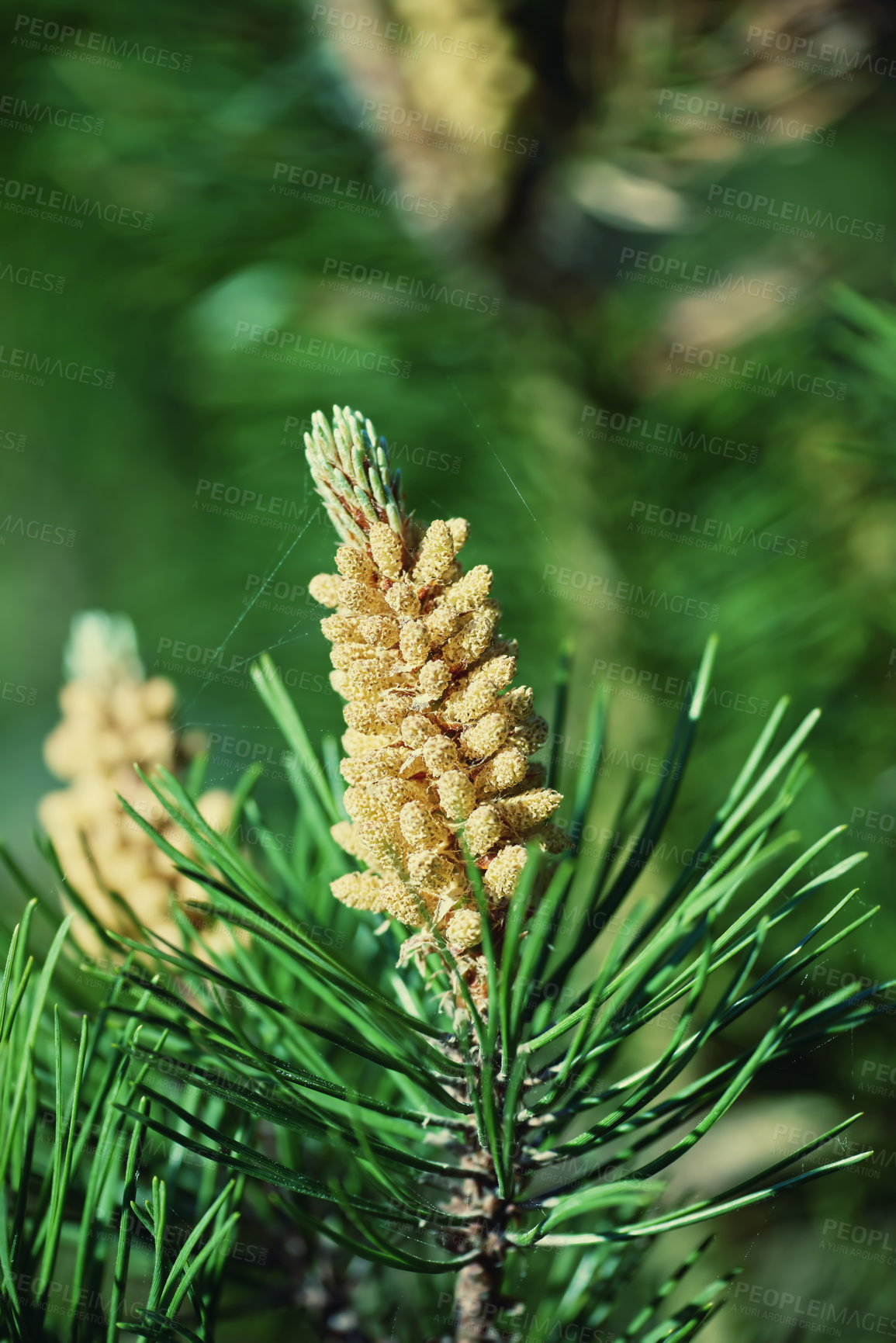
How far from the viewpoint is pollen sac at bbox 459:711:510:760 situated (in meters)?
0.38

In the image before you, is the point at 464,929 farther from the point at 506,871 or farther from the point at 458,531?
the point at 458,531

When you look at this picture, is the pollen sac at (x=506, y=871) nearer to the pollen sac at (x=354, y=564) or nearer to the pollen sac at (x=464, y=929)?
the pollen sac at (x=464, y=929)

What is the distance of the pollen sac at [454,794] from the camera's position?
37 centimetres

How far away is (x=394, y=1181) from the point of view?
0.37 meters

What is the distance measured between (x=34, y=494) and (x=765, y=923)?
5.20 ft

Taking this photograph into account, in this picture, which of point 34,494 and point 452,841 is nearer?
point 452,841

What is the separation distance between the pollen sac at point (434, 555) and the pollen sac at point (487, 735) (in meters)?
0.06

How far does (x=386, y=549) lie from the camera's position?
0.39 metres

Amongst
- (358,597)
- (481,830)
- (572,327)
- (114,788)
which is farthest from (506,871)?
(572,327)

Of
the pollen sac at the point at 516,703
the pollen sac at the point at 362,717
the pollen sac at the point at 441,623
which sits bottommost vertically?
the pollen sac at the point at 362,717

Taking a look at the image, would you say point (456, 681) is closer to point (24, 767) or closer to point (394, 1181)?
point (394, 1181)

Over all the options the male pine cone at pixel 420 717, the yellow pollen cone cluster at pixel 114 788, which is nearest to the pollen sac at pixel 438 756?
the male pine cone at pixel 420 717

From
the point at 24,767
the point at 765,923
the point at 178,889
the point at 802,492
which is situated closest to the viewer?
the point at 765,923

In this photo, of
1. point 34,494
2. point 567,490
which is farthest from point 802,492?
point 34,494
